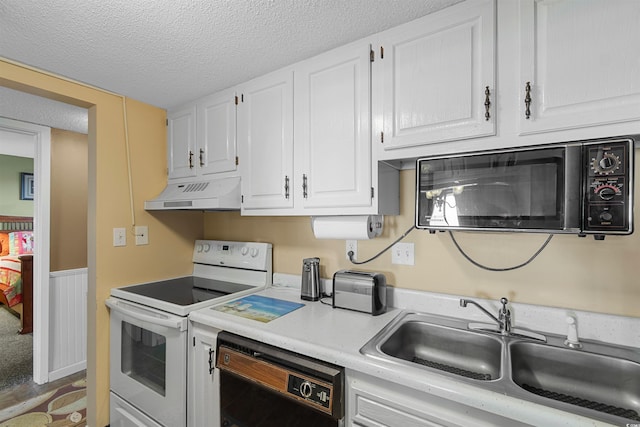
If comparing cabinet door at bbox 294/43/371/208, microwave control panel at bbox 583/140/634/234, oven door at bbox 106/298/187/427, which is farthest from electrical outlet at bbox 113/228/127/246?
microwave control panel at bbox 583/140/634/234

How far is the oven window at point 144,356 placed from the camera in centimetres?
170

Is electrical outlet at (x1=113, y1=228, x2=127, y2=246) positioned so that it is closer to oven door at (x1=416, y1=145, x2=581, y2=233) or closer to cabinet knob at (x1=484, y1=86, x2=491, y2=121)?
oven door at (x1=416, y1=145, x2=581, y2=233)

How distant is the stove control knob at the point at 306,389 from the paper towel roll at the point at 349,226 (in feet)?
2.26

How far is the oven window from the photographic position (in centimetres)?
170

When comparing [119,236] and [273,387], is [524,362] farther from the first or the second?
[119,236]

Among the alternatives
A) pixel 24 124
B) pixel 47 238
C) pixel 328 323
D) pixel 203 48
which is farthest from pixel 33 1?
pixel 47 238

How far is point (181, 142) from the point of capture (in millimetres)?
2188

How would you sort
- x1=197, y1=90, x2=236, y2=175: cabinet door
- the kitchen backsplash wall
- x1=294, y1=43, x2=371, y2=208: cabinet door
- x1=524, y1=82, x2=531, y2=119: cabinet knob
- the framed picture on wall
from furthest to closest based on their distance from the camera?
the framed picture on wall < x1=197, y1=90, x2=236, y2=175: cabinet door < x1=294, y1=43, x2=371, y2=208: cabinet door < the kitchen backsplash wall < x1=524, y1=82, x2=531, y2=119: cabinet knob

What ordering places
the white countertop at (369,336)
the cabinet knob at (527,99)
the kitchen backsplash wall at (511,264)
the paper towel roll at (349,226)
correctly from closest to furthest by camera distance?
the white countertop at (369,336), the cabinet knob at (527,99), the kitchen backsplash wall at (511,264), the paper towel roll at (349,226)

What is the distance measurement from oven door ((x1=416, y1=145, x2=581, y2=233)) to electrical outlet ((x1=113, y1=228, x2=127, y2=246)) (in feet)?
6.17

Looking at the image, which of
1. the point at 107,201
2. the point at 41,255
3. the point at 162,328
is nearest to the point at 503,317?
the point at 162,328

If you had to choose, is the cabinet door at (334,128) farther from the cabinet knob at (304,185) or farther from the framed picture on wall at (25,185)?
the framed picture on wall at (25,185)

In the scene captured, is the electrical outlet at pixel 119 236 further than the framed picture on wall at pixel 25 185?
No

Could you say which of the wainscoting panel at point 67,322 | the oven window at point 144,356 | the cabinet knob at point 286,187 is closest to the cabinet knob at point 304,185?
→ the cabinet knob at point 286,187
